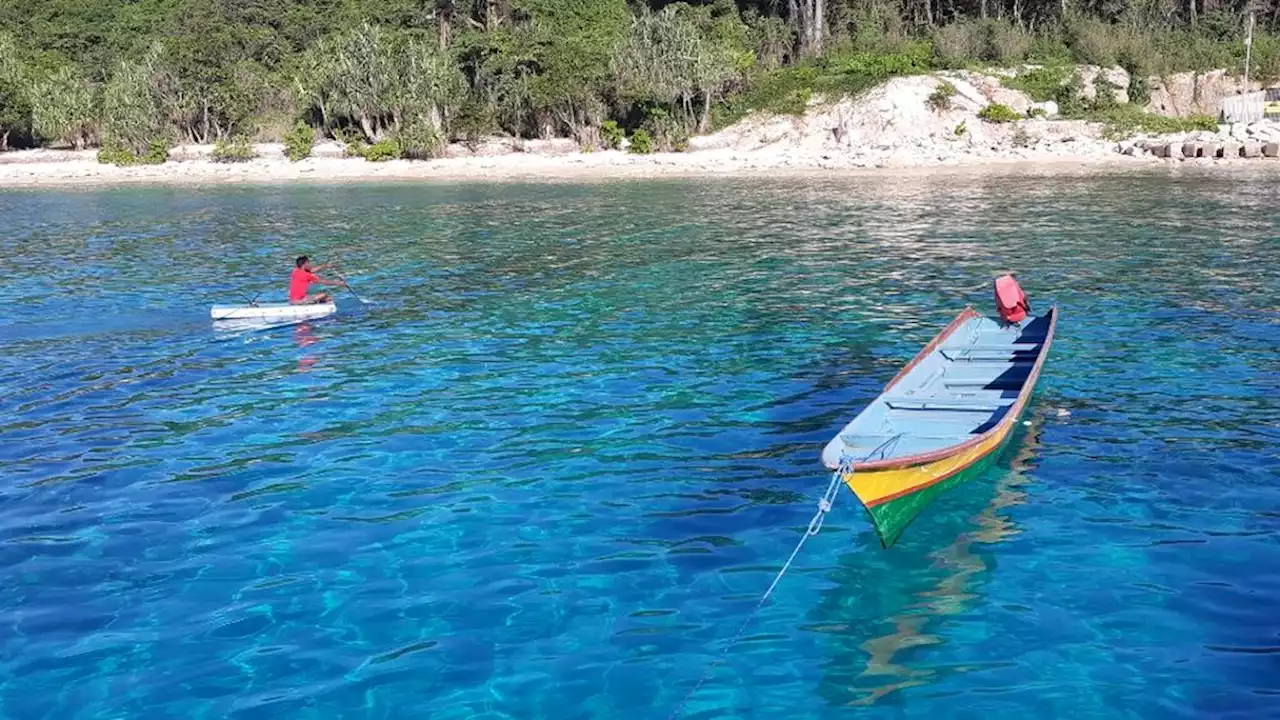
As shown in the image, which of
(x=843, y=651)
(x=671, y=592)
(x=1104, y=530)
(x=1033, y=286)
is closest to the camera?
(x=843, y=651)

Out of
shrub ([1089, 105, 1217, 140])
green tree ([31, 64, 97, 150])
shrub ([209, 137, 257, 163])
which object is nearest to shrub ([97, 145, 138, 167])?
green tree ([31, 64, 97, 150])

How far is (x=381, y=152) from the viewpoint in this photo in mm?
65562

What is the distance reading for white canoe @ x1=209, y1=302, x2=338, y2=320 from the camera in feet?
74.7

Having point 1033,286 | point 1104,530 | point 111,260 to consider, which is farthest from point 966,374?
point 111,260

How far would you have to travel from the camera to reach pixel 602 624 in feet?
32.6

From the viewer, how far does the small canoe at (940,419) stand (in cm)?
1011

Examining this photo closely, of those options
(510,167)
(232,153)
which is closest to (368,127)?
(232,153)

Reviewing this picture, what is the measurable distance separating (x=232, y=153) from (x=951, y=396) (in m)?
62.6

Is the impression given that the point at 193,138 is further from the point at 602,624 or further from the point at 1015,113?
the point at 602,624

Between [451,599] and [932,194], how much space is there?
3753cm

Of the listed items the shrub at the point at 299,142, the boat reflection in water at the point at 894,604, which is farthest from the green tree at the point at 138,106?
the boat reflection in water at the point at 894,604

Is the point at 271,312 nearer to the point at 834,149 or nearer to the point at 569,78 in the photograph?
the point at 834,149

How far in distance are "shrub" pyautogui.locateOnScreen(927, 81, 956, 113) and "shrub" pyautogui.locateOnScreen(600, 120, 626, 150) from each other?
17.9 metres

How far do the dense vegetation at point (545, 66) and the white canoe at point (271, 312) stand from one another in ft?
145
